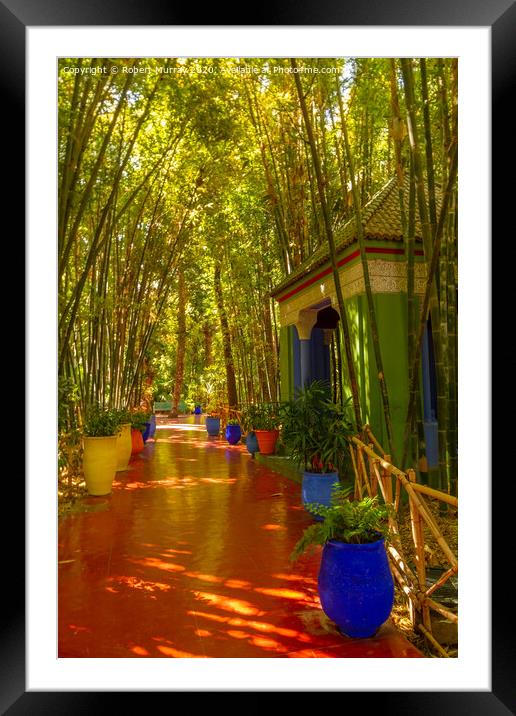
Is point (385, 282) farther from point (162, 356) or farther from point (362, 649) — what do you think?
point (162, 356)

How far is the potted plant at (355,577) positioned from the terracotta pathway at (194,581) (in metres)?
0.12

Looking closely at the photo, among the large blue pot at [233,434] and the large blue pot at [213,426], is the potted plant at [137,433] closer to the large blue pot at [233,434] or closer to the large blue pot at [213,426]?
the large blue pot at [233,434]

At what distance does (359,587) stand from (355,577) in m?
0.04

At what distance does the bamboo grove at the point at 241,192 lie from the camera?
3107 millimetres

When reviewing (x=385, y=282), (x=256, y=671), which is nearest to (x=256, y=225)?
(x=385, y=282)

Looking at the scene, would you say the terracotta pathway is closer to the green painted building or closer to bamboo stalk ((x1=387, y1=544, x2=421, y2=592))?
bamboo stalk ((x1=387, y1=544, x2=421, y2=592))

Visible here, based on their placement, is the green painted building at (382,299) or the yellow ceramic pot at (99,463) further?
the yellow ceramic pot at (99,463)

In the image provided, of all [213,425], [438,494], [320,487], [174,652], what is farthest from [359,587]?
[213,425]

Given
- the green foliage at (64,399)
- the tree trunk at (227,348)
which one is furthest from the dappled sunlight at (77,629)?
the tree trunk at (227,348)

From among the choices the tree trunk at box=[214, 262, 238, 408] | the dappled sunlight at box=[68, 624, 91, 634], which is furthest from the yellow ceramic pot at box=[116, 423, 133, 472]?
the tree trunk at box=[214, 262, 238, 408]

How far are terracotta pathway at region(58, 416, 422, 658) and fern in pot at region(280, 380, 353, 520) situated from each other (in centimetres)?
40

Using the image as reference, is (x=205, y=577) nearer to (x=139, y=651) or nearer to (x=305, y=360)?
(x=139, y=651)

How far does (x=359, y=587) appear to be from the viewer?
2.12 meters
